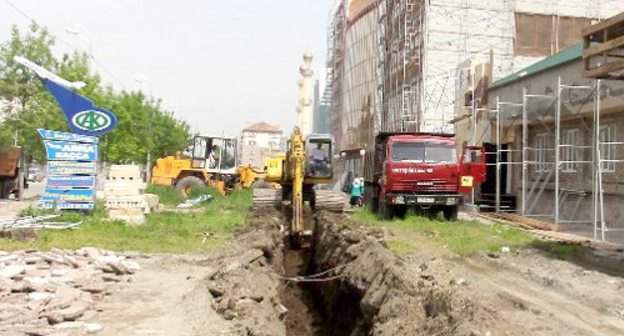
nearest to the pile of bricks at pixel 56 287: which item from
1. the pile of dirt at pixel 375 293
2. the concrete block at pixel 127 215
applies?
the pile of dirt at pixel 375 293

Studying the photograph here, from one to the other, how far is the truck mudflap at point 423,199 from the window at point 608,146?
4157 millimetres

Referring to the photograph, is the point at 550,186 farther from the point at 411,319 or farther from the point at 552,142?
the point at 411,319

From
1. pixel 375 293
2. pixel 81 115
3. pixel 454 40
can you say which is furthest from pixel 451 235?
pixel 454 40

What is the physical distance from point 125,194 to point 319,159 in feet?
16.6

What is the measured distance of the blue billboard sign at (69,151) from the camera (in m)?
15.7

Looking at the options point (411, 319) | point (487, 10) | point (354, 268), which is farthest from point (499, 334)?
point (487, 10)

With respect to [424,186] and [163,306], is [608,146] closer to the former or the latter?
[424,186]

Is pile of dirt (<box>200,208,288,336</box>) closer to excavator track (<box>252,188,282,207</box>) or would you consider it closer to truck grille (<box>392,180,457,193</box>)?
excavator track (<box>252,188,282,207</box>)

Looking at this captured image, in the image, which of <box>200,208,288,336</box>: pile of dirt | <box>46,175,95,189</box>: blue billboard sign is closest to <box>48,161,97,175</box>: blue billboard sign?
<box>46,175,95,189</box>: blue billboard sign

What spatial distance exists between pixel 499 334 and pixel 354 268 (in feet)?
18.0

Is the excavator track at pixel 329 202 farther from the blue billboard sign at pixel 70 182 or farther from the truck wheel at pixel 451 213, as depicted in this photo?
the blue billboard sign at pixel 70 182

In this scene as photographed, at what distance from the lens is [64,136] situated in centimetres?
1580

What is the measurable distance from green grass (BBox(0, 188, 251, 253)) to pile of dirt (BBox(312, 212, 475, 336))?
7.66 ft

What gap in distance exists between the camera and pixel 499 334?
5.94m
